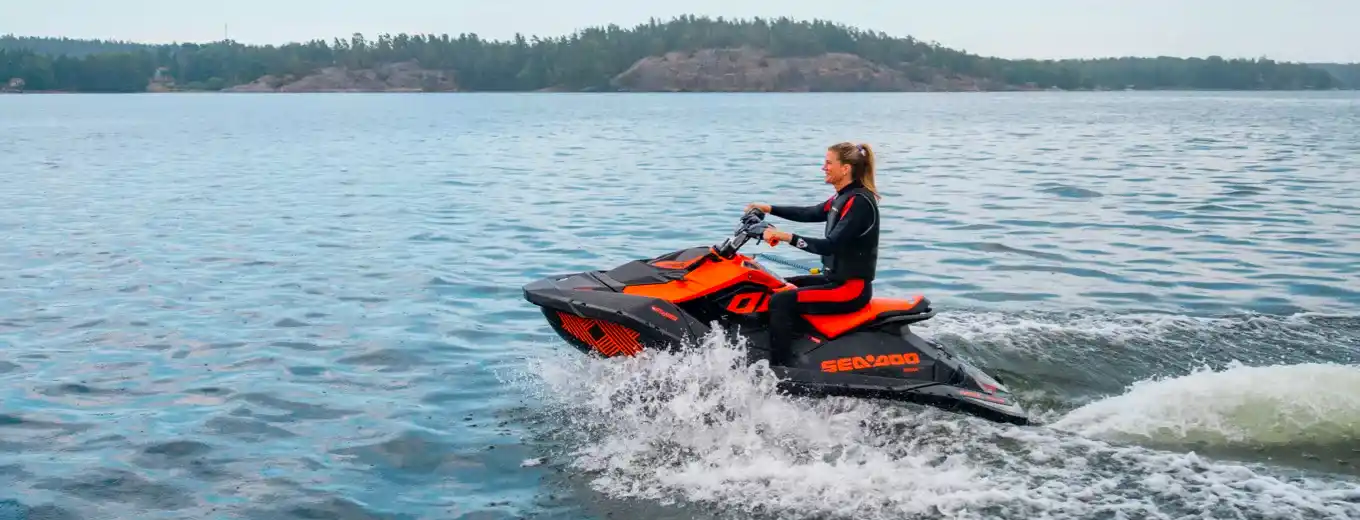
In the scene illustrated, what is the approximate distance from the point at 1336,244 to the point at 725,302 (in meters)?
10.9

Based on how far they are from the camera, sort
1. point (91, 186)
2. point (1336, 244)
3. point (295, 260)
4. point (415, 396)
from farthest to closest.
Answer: point (91, 186) → point (1336, 244) → point (295, 260) → point (415, 396)

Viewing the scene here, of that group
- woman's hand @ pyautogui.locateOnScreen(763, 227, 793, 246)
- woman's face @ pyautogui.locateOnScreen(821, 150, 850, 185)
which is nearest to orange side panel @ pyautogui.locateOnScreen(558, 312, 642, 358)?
woman's hand @ pyautogui.locateOnScreen(763, 227, 793, 246)

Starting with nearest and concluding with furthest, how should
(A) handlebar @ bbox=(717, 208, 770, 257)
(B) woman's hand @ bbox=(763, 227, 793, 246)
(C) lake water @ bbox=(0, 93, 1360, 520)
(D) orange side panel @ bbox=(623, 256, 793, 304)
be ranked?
1. (C) lake water @ bbox=(0, 93, 1360, 520)
2. (B) woman's hand @ bbox=(763, 227, 793, 246)
3. (A) handlebar @ bbox=(717, 208, 770, 257)
4. (D) orange side panel @ bbox=(623, 256, 793, 304)

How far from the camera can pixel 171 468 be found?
731 centimetres

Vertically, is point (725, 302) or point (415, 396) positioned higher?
point (725, 302)

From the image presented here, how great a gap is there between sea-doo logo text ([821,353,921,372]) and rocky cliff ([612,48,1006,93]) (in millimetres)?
162192

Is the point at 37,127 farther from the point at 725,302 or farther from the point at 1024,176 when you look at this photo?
the point at 725,302

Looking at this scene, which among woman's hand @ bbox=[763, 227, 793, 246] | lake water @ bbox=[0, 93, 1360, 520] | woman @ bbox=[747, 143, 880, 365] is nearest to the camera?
lake water @ bbox=[0, 93, 1360, 520]

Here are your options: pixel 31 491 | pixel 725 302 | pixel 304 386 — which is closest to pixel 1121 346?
pixel 725 302

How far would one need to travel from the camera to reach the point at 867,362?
7.81m

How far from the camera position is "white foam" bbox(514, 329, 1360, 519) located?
6520 mm

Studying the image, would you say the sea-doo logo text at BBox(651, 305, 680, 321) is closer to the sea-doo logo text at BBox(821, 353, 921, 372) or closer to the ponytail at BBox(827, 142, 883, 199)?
the sea-doo logo text at BBox(821, 353, 921, 372)

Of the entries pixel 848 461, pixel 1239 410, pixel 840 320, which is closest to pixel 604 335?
pixel 840 320

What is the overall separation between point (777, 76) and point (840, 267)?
163 metres
